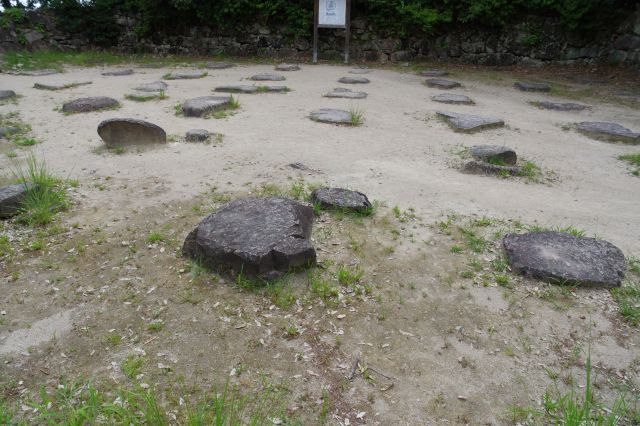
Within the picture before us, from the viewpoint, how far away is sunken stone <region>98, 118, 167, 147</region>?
4.43 m

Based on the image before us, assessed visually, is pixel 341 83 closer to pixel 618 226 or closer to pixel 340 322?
pixel 618 226

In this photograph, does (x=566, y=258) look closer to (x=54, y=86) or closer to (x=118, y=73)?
(x=54, y=86)

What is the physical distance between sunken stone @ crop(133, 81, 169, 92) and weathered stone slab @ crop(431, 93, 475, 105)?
13.5 ft

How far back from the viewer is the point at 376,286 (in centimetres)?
257

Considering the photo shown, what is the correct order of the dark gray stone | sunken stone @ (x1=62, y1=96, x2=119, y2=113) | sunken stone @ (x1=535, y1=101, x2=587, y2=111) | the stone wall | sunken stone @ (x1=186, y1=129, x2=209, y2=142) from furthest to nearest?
the stone wall
sunken stone @ (x1=535, y1=101, x2=587, y2=111)
sunken stone @ (x1=62, y1=96, x2=119, y2=113)
sunken stone @ (x1=186, y1=129, x2=209, y2=142)
the dark gray stone

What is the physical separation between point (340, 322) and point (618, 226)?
7.28 ft

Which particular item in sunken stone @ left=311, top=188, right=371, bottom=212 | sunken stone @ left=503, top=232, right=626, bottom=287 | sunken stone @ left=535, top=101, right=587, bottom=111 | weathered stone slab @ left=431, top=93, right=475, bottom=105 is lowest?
sunken stone @ left=503, top=232, right=626, bottom=287

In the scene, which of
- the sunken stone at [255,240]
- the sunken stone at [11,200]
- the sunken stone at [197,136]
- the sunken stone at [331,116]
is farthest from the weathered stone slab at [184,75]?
the sunken stone at [255,240]

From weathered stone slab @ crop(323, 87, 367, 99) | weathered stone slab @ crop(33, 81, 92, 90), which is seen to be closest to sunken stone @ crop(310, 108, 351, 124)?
weathered stone slab @ crop(323, 87, 367, 99)

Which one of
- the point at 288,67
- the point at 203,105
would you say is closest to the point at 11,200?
the point at 203,105

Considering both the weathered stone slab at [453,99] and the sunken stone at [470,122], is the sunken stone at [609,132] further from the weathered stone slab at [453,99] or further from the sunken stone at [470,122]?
the weathered stone slab at [453,99]

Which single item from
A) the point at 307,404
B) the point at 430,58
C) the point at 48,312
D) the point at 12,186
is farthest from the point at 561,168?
the point at 430,58

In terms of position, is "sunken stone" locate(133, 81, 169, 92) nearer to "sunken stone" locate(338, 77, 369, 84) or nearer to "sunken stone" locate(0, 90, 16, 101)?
"sunken stone" locate(0, 90, 16, 101)

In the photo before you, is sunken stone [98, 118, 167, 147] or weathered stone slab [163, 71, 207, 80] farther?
weathered stone slab [163, 71, 207, 80]
